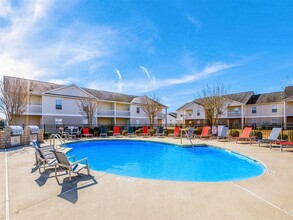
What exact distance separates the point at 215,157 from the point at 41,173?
877 cm

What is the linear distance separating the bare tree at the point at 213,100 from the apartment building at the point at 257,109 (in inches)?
220

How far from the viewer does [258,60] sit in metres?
18.2

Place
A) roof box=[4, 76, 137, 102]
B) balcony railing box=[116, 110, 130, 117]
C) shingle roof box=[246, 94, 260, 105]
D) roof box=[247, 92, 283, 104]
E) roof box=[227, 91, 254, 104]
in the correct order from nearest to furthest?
roof box=[4, 76, 137, 102] < balcony railing box=[116, 110, 130, 117] < roof box=[247, 92, 283, 104] < shingle roof box=[246, 94, 260, 105] < roof box=[227, 91, 254, 104]

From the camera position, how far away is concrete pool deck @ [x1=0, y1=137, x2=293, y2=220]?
3350 mm

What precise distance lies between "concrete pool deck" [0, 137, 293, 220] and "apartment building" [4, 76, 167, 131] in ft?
68.2

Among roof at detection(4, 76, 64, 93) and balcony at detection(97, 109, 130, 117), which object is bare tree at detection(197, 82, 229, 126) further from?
roof at detection(4, 76, 64, 93)

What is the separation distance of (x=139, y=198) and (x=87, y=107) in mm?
24274

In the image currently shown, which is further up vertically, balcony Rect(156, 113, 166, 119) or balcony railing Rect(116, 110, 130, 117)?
balcony railing Rect(116, 110, 130, 117)

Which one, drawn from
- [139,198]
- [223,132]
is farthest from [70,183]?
[223,132]

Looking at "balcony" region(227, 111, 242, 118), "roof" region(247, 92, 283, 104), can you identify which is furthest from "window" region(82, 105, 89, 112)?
"roof" region(247, 92, 283, 104)

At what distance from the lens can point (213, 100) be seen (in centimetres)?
2498

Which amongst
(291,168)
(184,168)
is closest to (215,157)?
(184,168)

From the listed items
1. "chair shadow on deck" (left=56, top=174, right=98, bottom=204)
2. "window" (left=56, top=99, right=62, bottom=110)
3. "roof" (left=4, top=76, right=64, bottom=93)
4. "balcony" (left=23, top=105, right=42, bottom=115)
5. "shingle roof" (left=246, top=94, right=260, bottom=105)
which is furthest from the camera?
"shingle roof" (left=246, top=94, right=260, bottom=105)

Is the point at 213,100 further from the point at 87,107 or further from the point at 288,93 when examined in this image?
the point at 87,107
